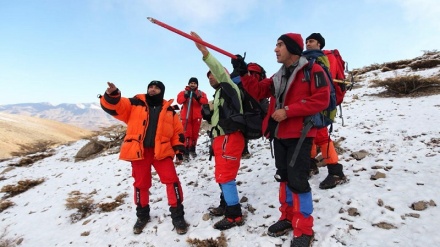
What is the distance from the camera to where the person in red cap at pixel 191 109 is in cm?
958

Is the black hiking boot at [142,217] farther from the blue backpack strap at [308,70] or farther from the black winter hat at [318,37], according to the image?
the black winter hat at [318,37]

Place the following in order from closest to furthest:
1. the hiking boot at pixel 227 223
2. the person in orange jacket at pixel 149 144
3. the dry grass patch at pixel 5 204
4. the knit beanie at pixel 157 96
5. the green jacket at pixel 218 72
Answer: the green jacket at pixel 218 72, the hiking boot at pixel 227 223, the person in orange jacket at pixel 149 144, the knit beanie at pixel 157 96, the dry grass patch at pixel 5 204

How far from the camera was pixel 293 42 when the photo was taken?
3676 millimetres

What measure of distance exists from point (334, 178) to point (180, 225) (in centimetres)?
316

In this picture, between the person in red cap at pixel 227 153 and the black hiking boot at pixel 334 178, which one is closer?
the person in red cap at pixel 227 153

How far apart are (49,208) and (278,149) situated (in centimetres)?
713

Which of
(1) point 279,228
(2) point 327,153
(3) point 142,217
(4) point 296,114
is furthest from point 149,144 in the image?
(2) point 327,153

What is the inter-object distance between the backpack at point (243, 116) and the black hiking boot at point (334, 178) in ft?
6.09

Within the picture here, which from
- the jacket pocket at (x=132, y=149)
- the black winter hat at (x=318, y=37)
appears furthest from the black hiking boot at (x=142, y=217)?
the black winter hat at (x=318, y=37)

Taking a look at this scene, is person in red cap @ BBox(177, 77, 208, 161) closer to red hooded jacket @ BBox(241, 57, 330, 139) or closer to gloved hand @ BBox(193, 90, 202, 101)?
gloved hand @ BBox(193, 90, 202, 101)

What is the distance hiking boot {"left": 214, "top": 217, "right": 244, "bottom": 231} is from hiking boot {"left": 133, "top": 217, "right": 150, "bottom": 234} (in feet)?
5.15

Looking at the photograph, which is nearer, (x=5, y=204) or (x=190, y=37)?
(x=190, y=37)

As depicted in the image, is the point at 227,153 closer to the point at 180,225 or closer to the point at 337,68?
the point at 180,225

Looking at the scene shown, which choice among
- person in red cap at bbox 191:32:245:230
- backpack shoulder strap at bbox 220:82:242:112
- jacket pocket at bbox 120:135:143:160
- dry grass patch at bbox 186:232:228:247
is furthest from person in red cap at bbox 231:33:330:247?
jacket pocket at bbox 120:135:143:160
